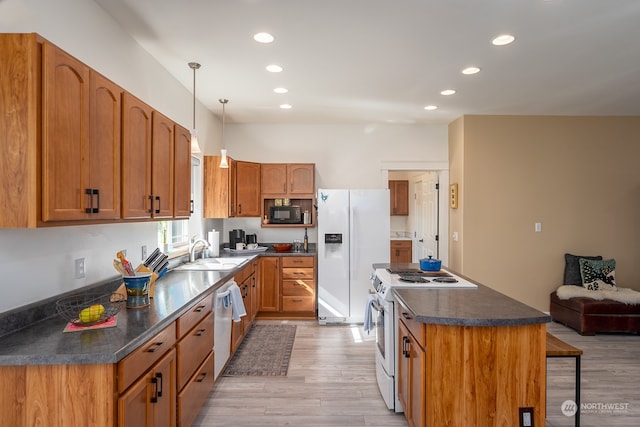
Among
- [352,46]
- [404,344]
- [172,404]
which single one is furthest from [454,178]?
[172,404]

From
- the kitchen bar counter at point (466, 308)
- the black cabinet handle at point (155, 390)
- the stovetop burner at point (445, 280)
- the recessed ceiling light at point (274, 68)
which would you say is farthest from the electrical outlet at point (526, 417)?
the recessed ceiling light at point (274, 68)

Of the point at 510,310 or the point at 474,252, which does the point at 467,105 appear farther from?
the point at 510,310

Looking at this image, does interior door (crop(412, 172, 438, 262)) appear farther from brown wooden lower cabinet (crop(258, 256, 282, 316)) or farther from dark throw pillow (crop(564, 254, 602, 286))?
brown wooden lower cabinet (crop(258, 256, 282, 316))

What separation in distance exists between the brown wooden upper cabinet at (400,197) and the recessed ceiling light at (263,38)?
517cm

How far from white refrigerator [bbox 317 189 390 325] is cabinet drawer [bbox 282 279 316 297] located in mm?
164

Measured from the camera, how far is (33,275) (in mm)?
1908

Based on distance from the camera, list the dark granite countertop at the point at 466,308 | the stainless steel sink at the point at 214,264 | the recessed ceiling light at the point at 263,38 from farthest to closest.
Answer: the stainless steel sink at the point at 214,264
the recessed ceiling light at the point at 263,38
the dark granite countertop at the point at 466,308

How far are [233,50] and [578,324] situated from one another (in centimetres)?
476

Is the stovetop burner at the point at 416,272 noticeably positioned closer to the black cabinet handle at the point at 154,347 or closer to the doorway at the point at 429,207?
the black cabinet handle at the point at 154,347

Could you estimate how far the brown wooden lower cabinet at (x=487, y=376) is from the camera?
195 cm

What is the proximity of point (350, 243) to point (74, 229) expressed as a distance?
3.24 metres

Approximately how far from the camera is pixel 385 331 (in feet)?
9.05

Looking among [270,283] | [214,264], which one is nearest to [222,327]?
[214,264]

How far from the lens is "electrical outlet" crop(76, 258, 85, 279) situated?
2256mm
